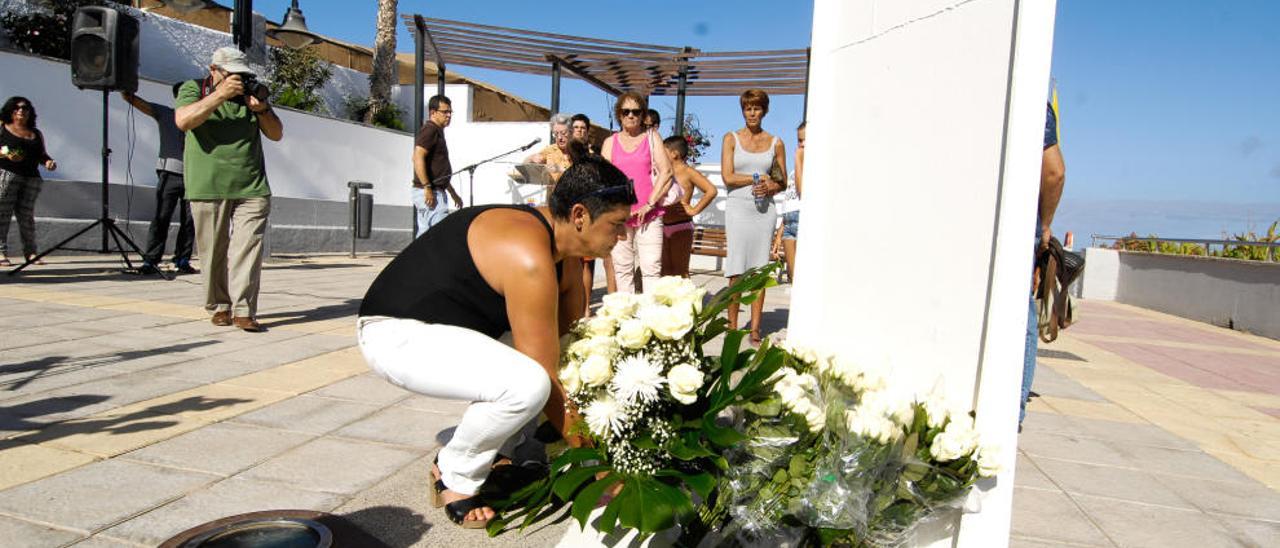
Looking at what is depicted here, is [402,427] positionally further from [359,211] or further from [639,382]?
[359,211]

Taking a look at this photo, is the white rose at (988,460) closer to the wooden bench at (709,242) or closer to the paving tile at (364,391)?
the paving tile at (364,391)

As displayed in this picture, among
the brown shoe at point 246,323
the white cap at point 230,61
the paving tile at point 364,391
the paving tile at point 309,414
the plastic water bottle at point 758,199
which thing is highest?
the white cap at point 230,61

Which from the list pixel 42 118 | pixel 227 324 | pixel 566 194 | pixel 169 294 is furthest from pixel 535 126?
pixel 566 194

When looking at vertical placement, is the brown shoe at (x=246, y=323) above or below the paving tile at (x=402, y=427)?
above

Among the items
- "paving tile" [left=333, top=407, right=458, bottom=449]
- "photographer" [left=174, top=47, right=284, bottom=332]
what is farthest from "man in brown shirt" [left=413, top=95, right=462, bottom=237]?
"paving tile" [left=333, top=407, right=458, bottom=449]

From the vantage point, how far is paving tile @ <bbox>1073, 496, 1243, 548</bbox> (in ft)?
8.73

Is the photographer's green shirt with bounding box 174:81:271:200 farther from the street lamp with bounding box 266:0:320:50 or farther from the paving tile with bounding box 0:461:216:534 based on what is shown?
the street lamp with bounding box 266:0:320:50

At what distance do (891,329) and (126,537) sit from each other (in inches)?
83.6

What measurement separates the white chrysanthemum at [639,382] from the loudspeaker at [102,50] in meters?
7.33

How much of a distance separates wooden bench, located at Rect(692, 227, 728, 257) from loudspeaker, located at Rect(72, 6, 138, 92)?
936 centimetres

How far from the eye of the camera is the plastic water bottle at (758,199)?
5.88 m

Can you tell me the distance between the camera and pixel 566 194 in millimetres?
2447

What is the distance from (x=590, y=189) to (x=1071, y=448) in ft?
9.51

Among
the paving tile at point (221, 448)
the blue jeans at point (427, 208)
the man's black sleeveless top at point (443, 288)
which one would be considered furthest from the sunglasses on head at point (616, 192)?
the blue jeans at point (427, 208)
